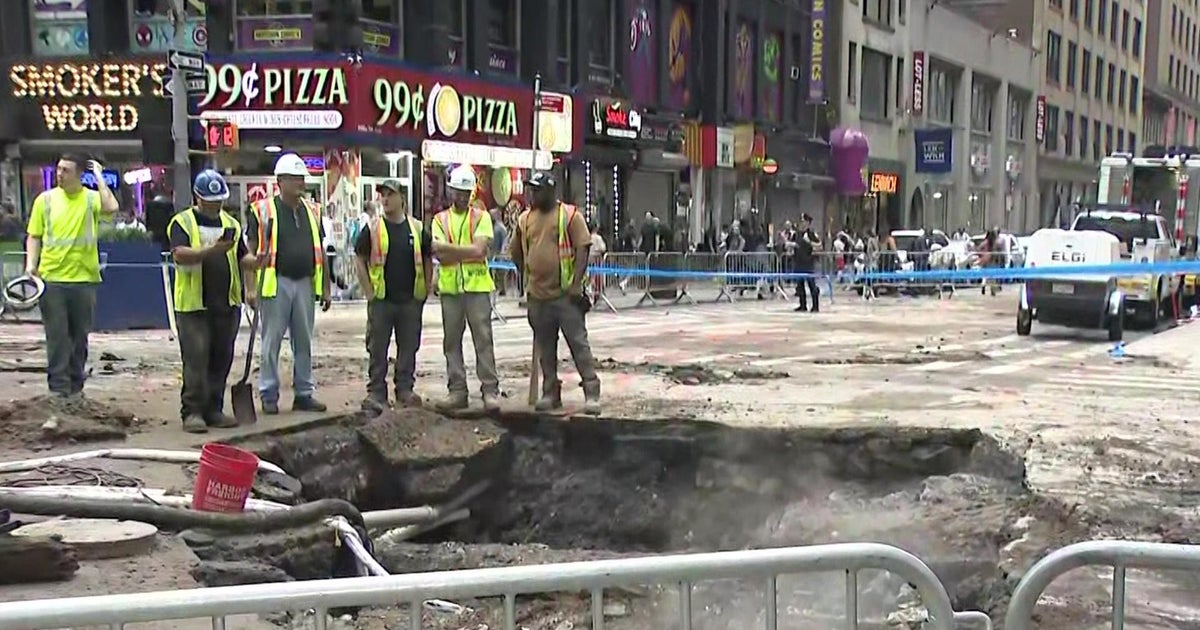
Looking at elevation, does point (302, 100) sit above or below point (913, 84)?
below

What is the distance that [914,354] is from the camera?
1441 centimetres

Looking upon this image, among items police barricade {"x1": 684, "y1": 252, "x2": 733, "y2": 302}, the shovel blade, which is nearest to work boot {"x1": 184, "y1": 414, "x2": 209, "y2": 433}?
the shovel blade

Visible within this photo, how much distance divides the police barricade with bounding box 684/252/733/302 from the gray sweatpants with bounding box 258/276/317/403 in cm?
1569

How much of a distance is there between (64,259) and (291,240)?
1.61m

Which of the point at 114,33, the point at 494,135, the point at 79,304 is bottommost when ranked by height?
the point at 79,304

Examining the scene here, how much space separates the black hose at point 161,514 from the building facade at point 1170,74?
79.7 meters

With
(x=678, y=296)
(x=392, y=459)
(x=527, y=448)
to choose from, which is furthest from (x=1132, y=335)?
(x=392, y=459)

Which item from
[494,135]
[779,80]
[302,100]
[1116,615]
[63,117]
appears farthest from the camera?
[779,80]

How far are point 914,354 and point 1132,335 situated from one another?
18.5 feet

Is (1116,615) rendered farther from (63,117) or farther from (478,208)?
(63,117)

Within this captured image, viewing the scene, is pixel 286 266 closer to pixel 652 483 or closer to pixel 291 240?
pixel 291 240

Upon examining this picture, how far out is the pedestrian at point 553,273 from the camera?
28.6ft

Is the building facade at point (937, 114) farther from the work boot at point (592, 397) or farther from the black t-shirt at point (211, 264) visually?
the black t-shirt at point (211, 264)

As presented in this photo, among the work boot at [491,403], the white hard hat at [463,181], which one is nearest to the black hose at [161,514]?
the work boot at [491,403]
